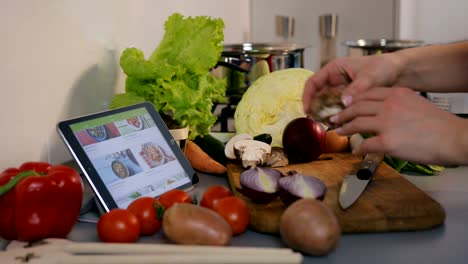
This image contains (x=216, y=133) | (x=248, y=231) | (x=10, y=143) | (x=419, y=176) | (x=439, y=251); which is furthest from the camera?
(x=216, y=133)

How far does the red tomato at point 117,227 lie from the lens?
2.95ft

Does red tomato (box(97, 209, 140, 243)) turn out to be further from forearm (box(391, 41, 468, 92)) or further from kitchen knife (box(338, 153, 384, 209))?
forearm (box(391, 41, 468, 92))

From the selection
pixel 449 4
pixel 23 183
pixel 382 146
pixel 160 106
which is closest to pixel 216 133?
pixel 160 106

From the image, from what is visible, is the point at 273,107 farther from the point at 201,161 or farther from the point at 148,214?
the point at 148,214

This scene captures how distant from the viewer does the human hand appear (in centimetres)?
94

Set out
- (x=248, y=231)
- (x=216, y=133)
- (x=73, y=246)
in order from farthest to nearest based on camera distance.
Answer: (x=216, y=133) < (x=248, y=231) < (x=73, y=246)

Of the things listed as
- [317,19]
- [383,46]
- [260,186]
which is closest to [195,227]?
[260,186]

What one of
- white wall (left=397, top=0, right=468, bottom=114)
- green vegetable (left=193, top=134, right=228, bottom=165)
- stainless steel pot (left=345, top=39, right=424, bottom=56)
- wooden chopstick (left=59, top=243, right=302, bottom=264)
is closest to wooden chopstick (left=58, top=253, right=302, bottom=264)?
wooden chopstick (left=59, top=243, right=302, bottom=264)

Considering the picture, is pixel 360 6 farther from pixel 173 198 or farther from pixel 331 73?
pixel 173 198

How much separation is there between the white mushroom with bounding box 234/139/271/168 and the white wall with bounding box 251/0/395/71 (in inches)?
99.3

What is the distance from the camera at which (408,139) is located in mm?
959

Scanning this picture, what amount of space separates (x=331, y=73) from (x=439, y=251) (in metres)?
0.47

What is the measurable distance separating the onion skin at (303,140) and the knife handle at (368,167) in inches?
4.7

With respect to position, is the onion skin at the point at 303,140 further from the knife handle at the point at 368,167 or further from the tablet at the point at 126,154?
the tablet at the point at 126,154
